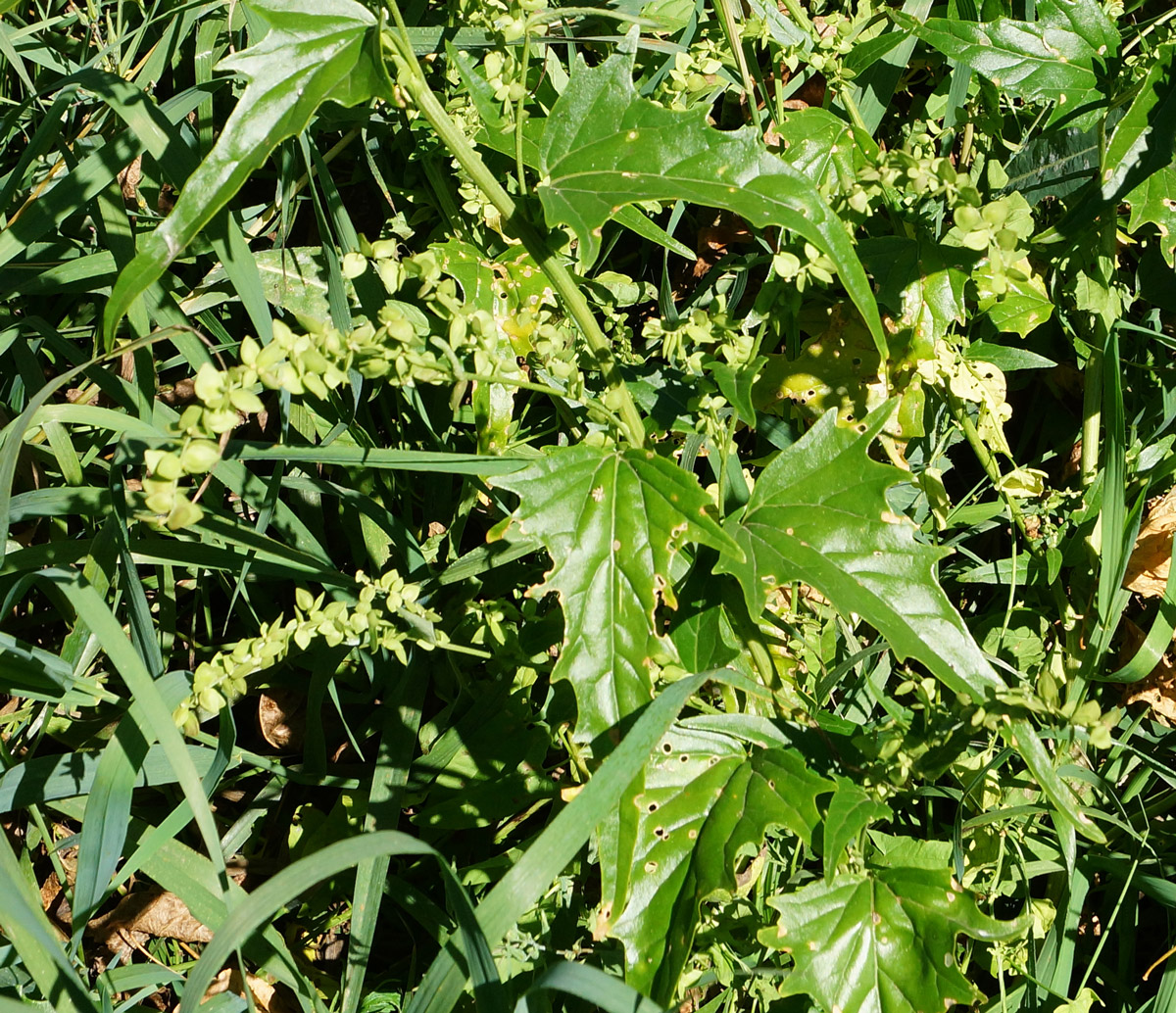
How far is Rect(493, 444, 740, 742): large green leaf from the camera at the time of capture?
1.42m

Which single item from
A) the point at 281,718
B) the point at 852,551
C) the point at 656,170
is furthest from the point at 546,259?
A: the point at 281,718

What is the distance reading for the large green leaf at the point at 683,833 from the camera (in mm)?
1461

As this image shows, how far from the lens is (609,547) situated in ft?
4.88

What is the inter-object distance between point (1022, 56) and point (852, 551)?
1133 millimetres

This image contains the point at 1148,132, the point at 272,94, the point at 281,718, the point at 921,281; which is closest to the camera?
the point at 272,94

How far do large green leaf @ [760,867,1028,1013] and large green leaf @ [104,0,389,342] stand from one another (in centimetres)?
133

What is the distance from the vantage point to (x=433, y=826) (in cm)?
201

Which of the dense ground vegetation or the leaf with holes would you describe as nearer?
the dense ground vegetation

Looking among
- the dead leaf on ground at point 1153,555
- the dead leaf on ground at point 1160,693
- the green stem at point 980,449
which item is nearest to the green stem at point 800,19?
the green stem at point 980,449

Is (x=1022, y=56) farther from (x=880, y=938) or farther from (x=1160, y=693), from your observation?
(x=880, y=938)

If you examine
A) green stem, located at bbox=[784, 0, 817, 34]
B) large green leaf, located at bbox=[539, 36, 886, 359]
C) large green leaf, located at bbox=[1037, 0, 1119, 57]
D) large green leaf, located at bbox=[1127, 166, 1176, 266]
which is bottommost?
large green leaf, located at bbox=[1127, 166, 1176, 266]

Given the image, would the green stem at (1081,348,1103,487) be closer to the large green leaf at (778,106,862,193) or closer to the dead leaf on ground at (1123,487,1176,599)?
the dead leaf on ground at (1123,487,1176,599)

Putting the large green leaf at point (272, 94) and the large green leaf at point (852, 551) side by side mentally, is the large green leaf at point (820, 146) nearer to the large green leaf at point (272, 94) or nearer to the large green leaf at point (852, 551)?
the large green leaf at point (852, 551)

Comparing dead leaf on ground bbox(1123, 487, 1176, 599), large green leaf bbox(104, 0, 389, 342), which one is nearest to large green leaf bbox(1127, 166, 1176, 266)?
dead leaf on ground bbox(1123, 487, 1176, 599)
